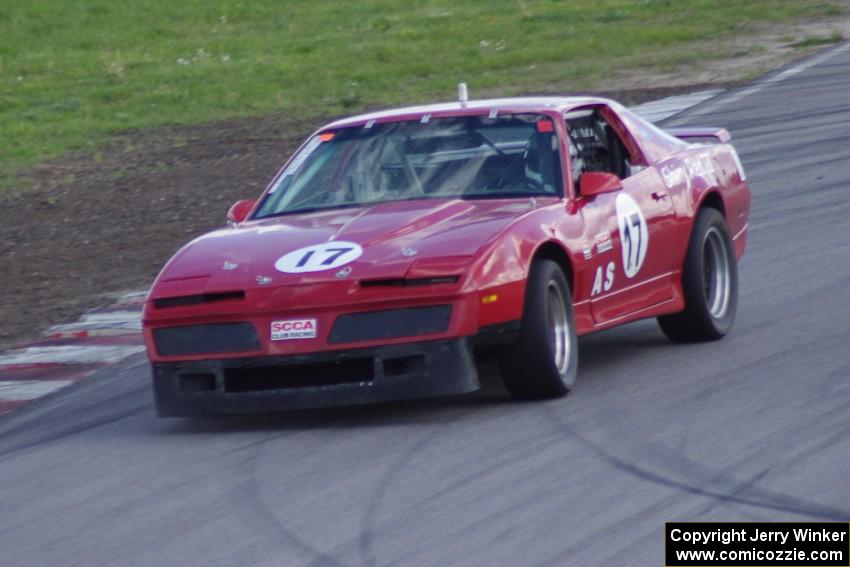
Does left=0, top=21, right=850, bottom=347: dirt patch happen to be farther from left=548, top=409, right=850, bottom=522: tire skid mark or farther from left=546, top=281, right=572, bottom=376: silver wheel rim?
left=548, top=409, right=850, bottom=522: tire skid mark

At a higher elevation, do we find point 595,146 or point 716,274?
point 595,146

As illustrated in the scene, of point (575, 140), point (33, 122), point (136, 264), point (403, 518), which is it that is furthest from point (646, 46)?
point (403, 518)

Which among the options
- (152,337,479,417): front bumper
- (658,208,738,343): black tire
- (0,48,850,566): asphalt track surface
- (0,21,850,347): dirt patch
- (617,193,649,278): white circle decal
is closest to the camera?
(0,48,850,566): asphalt track surface

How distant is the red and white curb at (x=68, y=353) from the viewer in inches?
342

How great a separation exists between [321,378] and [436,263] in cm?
69

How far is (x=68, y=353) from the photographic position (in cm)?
949

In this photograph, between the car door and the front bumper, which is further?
the car door

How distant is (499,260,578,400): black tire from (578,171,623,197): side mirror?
17.6 inches

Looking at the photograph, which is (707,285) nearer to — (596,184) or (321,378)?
(596,184)

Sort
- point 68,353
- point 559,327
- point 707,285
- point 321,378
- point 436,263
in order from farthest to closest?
1. point 68,353
2. point 707,285
3. point 559,327
4. point 321,378
5. point 436,263

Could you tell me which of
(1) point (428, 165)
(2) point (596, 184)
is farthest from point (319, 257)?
(2) point (596, 184)

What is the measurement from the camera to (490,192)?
7.62 m

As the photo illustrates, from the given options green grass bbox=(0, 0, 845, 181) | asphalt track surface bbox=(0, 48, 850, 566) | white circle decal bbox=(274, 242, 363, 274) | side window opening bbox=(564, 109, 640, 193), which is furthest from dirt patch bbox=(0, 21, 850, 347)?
side window opening bbox=(564, 109, 640, 193)

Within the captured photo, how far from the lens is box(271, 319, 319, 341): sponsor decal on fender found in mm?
6766
